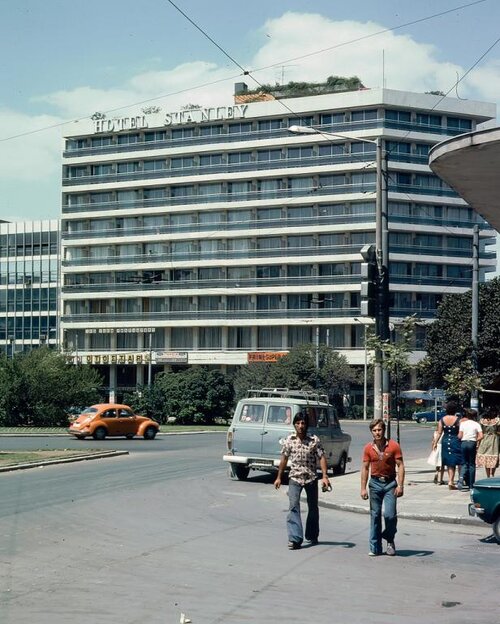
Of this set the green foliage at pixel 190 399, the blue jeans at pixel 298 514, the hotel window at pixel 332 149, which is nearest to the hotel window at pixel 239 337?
the hotel window at pixel 332 149

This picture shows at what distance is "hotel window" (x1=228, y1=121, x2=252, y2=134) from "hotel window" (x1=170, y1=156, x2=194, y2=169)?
477 centimetres

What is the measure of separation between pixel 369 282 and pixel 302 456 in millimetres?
8328

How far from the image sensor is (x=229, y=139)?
91.8m

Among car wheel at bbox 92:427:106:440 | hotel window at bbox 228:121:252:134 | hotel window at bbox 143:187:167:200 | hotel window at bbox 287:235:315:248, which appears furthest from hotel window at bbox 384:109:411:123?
car wheel at bbox 92:427:106:440

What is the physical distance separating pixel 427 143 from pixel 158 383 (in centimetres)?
3924

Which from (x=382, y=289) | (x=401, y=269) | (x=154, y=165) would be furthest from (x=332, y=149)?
(x=382, y=289)

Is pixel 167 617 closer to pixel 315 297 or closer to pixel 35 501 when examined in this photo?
pixel 35 501

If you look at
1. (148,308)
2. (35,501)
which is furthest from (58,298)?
(35,501)

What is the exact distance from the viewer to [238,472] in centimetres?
2386

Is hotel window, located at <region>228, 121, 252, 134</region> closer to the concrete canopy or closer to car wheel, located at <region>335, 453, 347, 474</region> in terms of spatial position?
car wheel, located at <region>335, 453, 347, 474</region>

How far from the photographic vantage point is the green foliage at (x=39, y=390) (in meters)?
53.5

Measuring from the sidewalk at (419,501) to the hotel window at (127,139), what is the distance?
249 feet

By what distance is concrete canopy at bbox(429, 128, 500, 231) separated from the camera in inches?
590

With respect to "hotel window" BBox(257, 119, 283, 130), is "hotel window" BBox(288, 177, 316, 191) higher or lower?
lower
